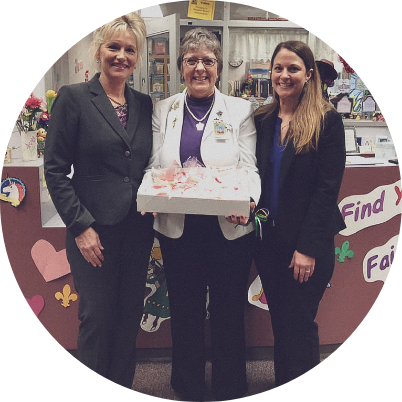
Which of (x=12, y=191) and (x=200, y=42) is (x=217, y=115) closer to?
(x=200, y=42)

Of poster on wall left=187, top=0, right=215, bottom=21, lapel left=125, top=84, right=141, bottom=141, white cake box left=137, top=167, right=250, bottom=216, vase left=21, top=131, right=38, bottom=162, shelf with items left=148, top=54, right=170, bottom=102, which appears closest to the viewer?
white cake box left=137, top=167, right=250, bottom=216

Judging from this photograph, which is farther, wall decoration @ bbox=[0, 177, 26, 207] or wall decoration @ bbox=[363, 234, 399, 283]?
wall decoration @ bbox=[363, 234, 399, 283]

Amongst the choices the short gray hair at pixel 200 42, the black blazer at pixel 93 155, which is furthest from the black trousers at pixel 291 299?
the short gray hair at pixel 200 42

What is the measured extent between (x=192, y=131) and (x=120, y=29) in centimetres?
50

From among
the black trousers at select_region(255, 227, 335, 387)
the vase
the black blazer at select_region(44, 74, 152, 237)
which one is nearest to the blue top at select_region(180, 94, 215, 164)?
the black blazer at select_region(44, 74, 152, 237)

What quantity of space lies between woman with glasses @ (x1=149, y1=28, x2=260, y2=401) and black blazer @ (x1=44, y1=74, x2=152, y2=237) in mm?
125

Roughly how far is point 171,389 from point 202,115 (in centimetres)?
138

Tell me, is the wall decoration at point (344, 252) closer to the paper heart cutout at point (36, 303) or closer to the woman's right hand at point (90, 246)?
the woman's right hand at point (90, 246)

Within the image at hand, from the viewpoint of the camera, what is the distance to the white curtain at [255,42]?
3.00m

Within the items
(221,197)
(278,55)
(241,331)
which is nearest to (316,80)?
(278,55)

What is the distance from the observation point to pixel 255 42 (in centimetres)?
314

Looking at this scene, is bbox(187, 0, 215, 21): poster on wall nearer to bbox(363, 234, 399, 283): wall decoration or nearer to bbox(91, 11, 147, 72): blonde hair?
bbox(91, 11, 147, 72): blonde hair

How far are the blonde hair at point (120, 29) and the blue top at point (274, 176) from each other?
677 mm

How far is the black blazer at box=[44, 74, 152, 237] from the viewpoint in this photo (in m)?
1.83
